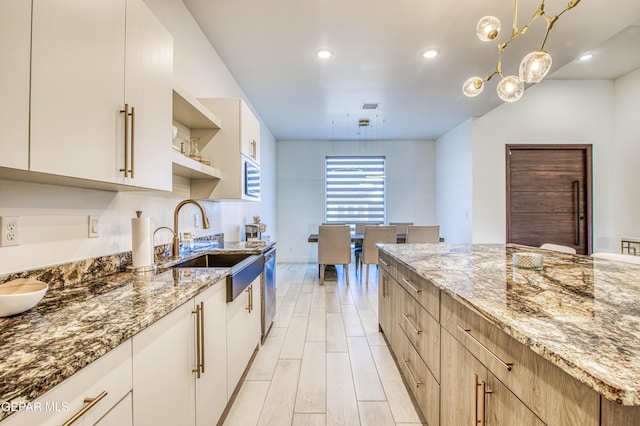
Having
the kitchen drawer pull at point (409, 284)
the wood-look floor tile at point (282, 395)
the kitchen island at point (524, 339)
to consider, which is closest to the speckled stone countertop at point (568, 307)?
the kitchen island at point (524, 339)

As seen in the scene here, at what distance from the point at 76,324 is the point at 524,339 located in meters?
1.20

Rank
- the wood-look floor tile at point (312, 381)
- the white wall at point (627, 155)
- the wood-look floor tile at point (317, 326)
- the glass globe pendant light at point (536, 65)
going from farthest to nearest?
the white wall at point (627, 155) → the wood-look floor tile at point (317, 326) → the glass globe pendant light at point (536, 65) → the wood-look floor tile at point (312, 381)

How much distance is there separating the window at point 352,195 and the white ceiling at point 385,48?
1.85 meters

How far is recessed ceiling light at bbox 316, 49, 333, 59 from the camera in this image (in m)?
2.93

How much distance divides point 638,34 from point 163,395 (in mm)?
5758

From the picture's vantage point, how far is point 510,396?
0.85 meters

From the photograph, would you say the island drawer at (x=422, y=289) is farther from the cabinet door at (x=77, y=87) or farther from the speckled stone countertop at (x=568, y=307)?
the cabinet door at (x=77, y=87)

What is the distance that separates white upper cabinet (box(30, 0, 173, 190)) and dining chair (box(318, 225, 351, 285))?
3.28m

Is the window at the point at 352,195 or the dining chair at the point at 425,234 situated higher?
the window at the point at 352,195

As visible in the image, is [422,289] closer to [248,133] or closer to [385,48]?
[248,133]

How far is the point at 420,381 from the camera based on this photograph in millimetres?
1572

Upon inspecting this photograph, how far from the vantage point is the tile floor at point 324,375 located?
1.65 m

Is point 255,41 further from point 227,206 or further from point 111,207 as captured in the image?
point 111,207

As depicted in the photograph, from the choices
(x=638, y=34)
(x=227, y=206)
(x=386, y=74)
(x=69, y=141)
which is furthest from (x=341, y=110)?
(x=69, y=141)
